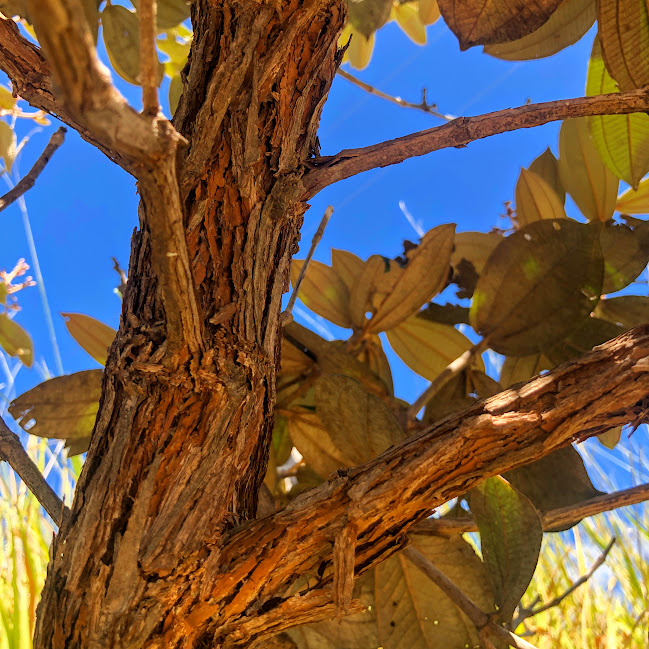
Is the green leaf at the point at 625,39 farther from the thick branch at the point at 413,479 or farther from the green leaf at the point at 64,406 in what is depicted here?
the green leaf at the point at 64,406

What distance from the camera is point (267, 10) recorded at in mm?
595

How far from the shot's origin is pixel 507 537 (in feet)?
2.22

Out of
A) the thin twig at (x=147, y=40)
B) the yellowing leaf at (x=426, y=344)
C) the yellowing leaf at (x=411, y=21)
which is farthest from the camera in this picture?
the yellowing leaf at (x=411, y=21)

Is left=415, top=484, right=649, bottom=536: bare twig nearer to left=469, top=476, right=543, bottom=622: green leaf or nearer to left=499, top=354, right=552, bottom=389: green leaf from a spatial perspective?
left=469, top=476, right=543, bottom=622: green leaf

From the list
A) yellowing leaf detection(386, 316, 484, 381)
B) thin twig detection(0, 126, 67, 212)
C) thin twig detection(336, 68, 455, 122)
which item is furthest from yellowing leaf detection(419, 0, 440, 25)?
→ thin twig detection(0, 126, 67, 212)

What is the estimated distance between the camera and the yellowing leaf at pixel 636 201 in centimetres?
101

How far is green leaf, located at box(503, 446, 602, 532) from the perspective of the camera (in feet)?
2.56

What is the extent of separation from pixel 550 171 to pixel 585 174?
0.10m

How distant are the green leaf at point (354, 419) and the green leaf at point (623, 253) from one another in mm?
427

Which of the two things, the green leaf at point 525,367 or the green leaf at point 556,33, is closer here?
the green leaf at point 556,33

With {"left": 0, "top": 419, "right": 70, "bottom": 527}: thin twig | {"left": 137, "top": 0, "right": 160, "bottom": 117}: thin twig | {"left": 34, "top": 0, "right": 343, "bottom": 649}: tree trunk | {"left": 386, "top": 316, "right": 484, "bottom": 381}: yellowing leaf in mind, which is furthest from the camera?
{"left": 386, "top": 316, "right": 484, "bottom": 381}: yellowing leaf

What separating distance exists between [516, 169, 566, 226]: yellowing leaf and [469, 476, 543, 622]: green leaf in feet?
1.55

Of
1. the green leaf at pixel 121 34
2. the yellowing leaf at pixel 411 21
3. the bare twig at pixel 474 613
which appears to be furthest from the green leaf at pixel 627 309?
the green leaf at pixel 121 34

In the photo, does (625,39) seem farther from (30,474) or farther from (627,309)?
(30,474)
